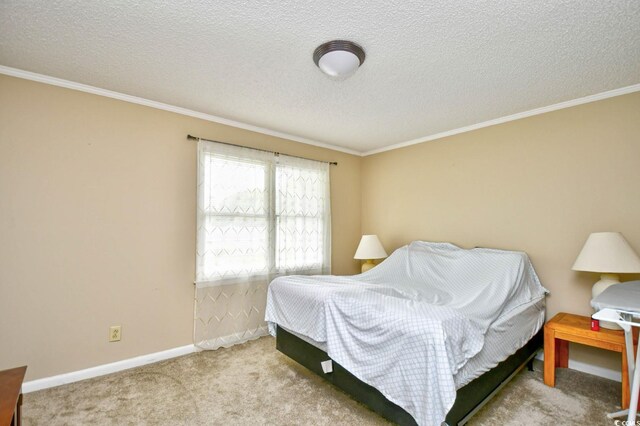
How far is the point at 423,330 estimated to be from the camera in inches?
61.1

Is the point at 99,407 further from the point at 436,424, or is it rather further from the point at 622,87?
the point at 622,87

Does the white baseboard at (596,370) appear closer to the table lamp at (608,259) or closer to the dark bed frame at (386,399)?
the dark bed frame at (386,399)

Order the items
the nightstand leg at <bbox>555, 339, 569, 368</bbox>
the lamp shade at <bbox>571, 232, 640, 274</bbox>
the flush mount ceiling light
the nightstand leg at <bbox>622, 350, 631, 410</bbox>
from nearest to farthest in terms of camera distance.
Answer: the flush mount ceiling light
the nightstand leg at <bbox>622, 350, 631, 410</bbox>
the lamp shade at <bbox>571, 232, 640, 274</bbox>
the nightstand leg at <bbox>555, 339, 569, 368</bbox>

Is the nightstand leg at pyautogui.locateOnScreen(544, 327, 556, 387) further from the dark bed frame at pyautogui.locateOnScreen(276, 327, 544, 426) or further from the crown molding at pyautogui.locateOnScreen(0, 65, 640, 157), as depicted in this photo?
the crown molding at pyautogui.locateOnScreen(0, 65, 640, 157)

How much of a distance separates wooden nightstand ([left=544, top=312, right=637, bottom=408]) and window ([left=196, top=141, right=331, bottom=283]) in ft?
7.37

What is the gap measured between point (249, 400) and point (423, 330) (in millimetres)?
1303

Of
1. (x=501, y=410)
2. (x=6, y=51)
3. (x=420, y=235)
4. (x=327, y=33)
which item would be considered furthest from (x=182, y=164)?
(x=501, y=410)

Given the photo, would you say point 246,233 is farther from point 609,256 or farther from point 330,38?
point 609,256

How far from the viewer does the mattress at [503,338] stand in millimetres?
1669

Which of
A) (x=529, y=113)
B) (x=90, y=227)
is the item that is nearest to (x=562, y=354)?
(x=529, y=113)

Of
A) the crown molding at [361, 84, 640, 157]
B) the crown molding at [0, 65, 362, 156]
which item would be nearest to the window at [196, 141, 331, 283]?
the crown molding at [0, 65, 362, 156]

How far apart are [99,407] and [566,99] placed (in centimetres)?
417

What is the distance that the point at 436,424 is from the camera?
1.42 meters

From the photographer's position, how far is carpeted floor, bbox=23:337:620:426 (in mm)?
1854
